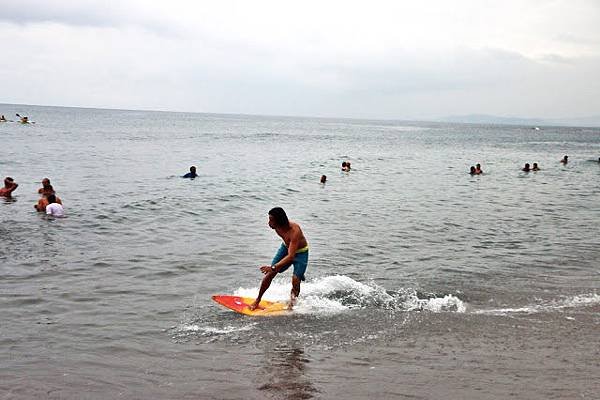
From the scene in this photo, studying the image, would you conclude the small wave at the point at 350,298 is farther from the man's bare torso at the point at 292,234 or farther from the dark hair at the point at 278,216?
the dark hair at the point at 278,216

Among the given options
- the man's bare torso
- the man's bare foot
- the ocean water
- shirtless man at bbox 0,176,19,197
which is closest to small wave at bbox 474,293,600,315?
the ocean water

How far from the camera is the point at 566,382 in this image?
22.0ft

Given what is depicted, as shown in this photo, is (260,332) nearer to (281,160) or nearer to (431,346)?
(431,346)

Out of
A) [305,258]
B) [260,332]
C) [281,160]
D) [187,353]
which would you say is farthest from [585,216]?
[281,160]

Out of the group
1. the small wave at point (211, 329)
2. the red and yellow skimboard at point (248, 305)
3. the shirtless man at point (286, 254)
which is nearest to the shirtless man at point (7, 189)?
the red and yellow skimboard at point (248, 305)

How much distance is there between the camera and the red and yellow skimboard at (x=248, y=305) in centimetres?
930

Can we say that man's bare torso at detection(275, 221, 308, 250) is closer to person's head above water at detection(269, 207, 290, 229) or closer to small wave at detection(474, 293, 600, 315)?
person's head above water at detection(269, 207, 290, 229)

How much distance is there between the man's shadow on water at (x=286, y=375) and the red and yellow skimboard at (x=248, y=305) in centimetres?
154

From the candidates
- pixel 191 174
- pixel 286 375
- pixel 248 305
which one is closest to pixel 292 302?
pixel 248 305

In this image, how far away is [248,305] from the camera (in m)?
9.52

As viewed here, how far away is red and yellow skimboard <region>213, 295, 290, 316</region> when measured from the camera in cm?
930

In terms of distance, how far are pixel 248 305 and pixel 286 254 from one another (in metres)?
1.12

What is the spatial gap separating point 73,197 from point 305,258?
15.3 m

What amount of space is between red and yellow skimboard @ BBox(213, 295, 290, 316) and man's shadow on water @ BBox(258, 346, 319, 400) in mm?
1545
